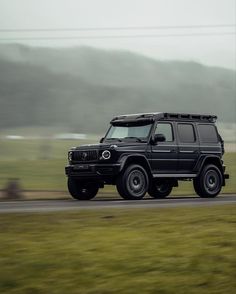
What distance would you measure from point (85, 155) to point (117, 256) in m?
11.8

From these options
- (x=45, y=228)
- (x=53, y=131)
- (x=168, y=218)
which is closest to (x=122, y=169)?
(x=168, y=218)

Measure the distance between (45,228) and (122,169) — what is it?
351 inches

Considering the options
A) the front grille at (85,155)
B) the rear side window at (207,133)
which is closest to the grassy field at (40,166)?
the rear side window at (207,133)

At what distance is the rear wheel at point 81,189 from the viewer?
20.7 meters

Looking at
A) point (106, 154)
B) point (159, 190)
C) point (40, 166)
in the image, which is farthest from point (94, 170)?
point (40, 166)

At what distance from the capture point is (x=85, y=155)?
19938 mm

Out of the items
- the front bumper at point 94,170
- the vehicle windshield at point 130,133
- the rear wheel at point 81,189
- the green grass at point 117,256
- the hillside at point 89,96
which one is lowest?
the green grass at point 117,256

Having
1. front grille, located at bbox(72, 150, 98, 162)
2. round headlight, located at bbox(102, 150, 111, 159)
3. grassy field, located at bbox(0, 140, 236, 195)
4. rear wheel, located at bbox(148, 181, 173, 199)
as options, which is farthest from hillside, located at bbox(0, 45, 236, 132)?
round headlight, located at bbox(102, 150, 111, 159)

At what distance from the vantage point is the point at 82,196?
68.3 feet

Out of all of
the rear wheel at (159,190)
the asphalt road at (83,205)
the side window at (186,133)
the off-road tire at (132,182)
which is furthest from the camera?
the rear wheel at (159,190)

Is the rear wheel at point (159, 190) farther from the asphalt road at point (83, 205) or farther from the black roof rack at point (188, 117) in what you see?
the asphalt road at point (83, 205)

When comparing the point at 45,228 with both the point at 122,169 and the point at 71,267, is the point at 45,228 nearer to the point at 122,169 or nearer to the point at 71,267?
the point at 71,267

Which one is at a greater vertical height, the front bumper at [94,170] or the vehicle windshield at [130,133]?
the vehicle windshield at [130,133]

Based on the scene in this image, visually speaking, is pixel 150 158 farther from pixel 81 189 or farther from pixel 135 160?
pixel 81 189
